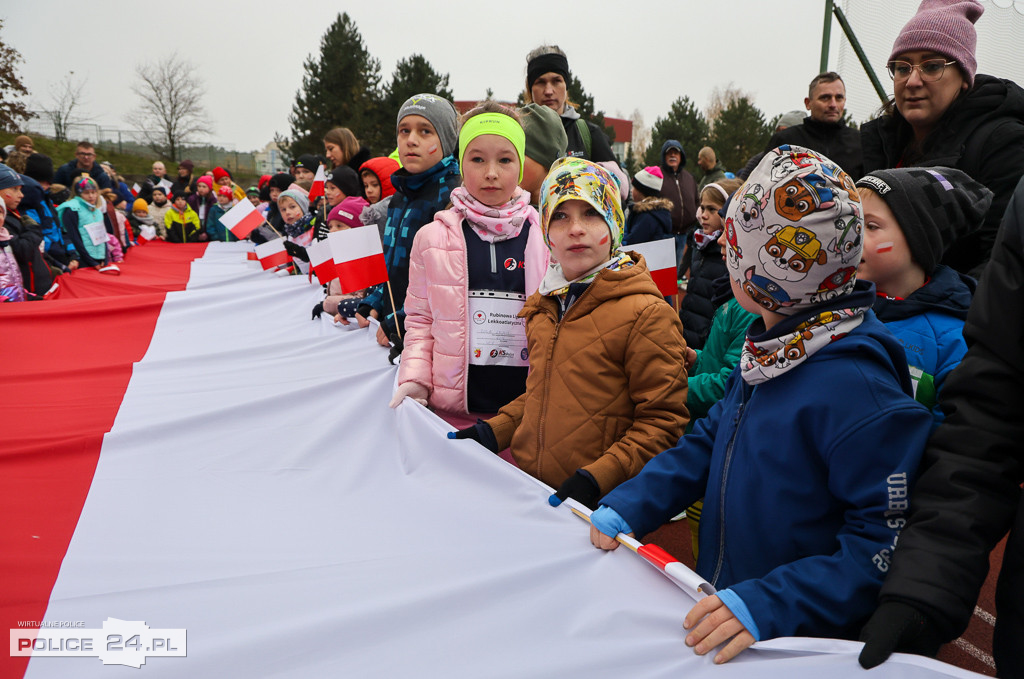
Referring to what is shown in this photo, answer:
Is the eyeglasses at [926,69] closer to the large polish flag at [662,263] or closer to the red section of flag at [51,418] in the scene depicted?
the large polish flag at [662,263]

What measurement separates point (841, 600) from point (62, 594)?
70.5 inches

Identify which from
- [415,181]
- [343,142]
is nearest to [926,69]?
[415,181]

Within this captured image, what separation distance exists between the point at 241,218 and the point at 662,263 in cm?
552

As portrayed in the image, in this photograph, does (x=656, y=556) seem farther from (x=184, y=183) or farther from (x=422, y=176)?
(x=184, y=183)

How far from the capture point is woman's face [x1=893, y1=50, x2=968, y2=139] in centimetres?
231

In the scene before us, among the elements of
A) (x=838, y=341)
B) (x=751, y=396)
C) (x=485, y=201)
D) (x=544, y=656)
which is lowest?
(x=544, y=656)

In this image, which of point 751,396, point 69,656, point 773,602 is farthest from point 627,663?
point 69,656

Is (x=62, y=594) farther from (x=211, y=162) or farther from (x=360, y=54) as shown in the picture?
(x=211, y=162)

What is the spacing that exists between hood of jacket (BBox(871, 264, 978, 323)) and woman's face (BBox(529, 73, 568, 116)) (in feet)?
8.38

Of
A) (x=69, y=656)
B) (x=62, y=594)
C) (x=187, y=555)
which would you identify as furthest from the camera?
(x=187, y=555)

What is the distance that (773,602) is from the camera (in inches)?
43.2

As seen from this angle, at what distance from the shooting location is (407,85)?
27781 millimetres

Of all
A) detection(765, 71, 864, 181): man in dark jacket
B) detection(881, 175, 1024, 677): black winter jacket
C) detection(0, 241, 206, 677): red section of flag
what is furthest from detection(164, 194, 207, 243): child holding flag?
detection(881, 175, 1024, 677): black winter jacket

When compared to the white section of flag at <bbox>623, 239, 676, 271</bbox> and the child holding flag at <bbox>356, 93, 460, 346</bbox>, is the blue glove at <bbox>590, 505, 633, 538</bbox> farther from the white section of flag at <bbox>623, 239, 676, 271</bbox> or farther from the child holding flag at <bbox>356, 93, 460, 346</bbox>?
the child holding flag at <bbox>356, 93, 460, 346</bbox>
